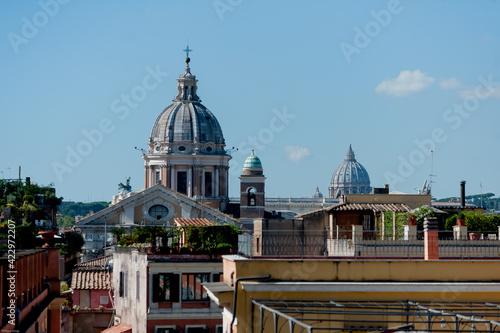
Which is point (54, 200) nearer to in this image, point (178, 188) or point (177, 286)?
point (178, 188)

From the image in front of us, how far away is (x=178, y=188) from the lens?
5217 inches

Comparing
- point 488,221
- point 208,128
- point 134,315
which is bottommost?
point 134,315

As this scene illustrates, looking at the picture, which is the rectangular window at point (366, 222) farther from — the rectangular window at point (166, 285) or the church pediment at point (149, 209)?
the church pediment at point (149, 209)

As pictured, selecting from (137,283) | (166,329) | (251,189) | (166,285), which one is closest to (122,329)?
(137,283)

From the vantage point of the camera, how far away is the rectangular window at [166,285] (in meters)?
32.8

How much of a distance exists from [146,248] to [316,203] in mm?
147757

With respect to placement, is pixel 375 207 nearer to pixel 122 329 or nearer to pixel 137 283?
pixel 137 283

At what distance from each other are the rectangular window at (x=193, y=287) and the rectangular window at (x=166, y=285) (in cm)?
22

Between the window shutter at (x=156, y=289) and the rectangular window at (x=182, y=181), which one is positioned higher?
the rectangular window at (x=182, y=181)

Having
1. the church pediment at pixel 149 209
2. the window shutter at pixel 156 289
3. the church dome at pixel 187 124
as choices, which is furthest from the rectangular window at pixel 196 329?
the church dome at pixel 187 124

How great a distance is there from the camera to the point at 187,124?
13762 centimetres

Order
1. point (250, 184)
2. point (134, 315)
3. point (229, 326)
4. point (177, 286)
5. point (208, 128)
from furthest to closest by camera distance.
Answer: point (208, 128)
point (250, 184)
point (134, 315)
point (177, 286)
point (229, 326)

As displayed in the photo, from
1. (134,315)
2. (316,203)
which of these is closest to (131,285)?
(134,315)

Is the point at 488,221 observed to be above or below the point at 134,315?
above
